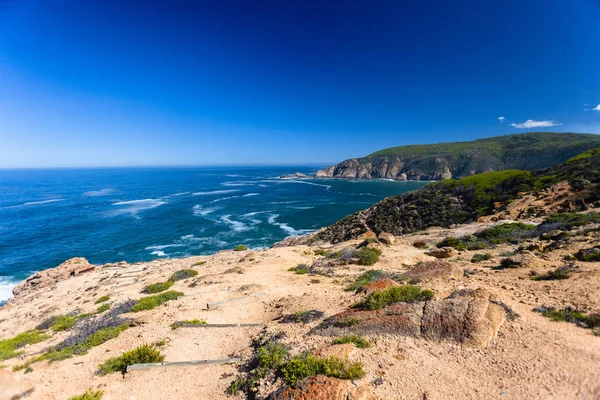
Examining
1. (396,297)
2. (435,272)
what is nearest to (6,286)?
(396,297)

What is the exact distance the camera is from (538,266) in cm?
1267

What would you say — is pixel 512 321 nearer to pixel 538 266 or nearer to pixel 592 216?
pixel 538 266

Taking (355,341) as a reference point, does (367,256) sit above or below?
below

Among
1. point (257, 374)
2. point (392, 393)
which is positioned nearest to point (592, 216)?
point (392, 393)

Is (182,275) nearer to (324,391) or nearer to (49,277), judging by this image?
(324,391)

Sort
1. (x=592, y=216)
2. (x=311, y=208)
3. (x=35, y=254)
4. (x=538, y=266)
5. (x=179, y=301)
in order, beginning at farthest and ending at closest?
(x=311, y=208), (x=35, y=254), (x=592, y=216), (x=179, y=301), (x=538, y=266)

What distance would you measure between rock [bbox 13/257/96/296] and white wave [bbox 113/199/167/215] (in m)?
40.9

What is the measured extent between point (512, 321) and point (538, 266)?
680 centimetres

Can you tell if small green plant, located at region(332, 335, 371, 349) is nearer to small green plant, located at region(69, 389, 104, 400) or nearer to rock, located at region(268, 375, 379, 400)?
rock, located at region(268, 375, 379, 400)

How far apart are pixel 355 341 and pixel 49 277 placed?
3917cm

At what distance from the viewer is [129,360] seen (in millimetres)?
9156

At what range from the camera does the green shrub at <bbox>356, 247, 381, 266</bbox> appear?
728 inches

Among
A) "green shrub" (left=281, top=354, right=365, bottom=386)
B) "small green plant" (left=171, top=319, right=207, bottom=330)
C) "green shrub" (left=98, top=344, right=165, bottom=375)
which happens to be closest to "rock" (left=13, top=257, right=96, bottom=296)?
"small green plant" (left=171, top=319, right=207, bottom=330)

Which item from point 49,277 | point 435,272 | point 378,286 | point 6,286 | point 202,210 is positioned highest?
point 435,272
